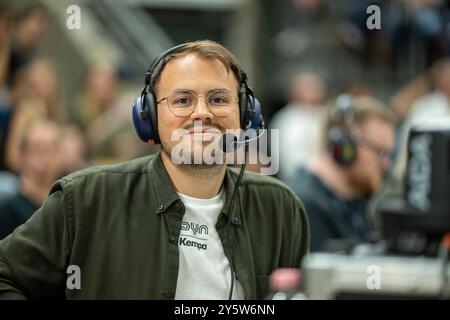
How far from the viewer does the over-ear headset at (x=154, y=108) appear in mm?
2385

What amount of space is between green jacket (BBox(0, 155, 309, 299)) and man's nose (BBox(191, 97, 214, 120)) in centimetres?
20

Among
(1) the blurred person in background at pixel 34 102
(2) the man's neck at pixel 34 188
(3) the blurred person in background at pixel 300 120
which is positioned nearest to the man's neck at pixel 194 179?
(2) the man's neck at pixel 34 188

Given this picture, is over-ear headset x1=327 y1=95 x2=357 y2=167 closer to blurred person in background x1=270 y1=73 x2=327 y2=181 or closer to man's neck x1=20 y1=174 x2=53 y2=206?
man's neck x1=20 y1=174 x2=53 y2=206

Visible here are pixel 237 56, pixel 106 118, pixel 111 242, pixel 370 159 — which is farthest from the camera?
pixel 106 118

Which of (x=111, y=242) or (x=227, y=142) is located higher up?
(x=227, y=142)

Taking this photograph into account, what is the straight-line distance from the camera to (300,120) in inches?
267

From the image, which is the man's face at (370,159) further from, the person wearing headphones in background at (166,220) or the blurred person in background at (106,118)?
the person wearing headphones in background at (166,220)

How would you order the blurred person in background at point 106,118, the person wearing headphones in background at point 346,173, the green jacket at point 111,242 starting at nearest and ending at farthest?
1. the green jacket at point 111,242
2. the person wearing headphones in background at point 346,173
3. the blurred person in background at point 106,118

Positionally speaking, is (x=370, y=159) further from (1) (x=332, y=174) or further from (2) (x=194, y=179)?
(2) (x=194, y=179)

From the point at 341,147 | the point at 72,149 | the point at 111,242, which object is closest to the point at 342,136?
the point at 341,147

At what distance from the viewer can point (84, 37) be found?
779 centimetres

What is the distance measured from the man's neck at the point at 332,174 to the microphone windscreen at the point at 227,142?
1.86m

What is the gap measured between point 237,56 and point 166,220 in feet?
9.90
